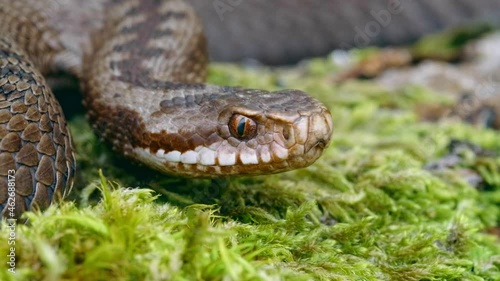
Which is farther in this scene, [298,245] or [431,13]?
[431,13]

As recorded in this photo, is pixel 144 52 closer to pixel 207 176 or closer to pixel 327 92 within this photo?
pixel 207 176

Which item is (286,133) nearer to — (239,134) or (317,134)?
(317,134)

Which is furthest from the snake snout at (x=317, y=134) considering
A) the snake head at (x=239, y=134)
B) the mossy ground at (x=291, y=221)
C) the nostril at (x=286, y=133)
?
the mossy ground at (x=291, y=221)

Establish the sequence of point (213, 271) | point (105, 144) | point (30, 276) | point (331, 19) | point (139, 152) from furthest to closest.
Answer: point (331, 19)
point (105, 144)
point (139, 152)
point (213, 271)
point (30, 276)

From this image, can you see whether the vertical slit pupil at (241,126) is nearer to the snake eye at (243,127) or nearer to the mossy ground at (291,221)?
the snake eye at (243,127)

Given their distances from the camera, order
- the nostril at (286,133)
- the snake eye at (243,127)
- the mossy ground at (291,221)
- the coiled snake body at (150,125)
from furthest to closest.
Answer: the snake eye at (243,127), the nostril at (286,133), the coiled snake body at (150,125), the mossy ground at (291,221)

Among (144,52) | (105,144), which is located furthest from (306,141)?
(144,52)

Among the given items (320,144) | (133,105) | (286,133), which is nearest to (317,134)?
(320,144)
